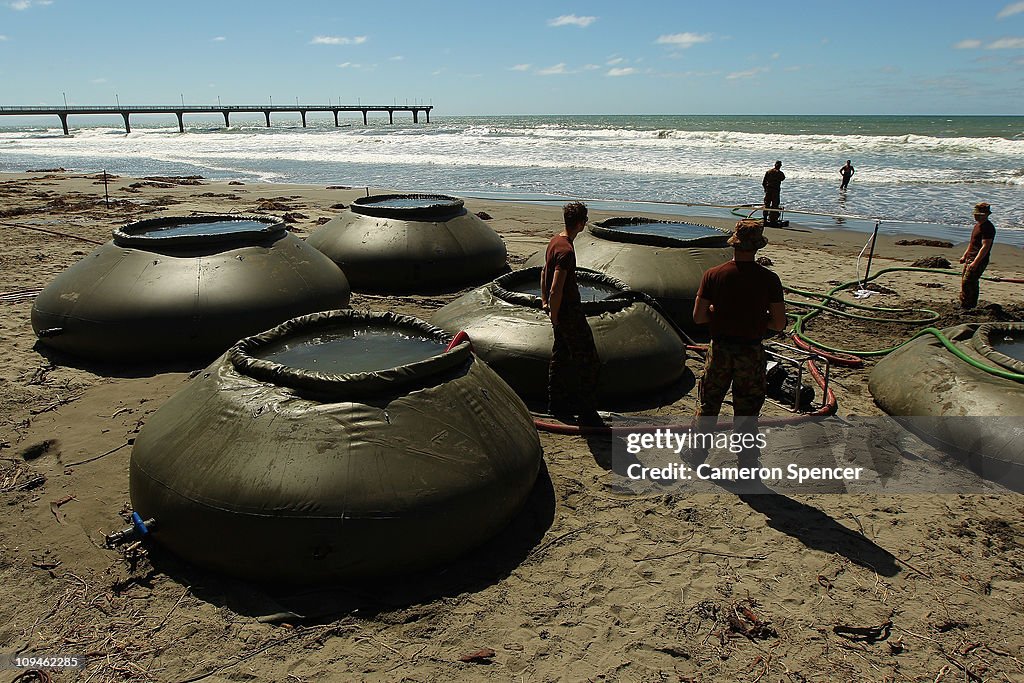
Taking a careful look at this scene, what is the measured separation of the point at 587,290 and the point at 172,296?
4739mm

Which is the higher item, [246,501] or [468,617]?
[246,501]

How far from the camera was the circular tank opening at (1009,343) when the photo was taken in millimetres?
6582

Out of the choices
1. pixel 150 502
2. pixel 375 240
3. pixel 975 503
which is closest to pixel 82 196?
pixel 375 240

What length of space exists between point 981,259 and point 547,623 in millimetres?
9135

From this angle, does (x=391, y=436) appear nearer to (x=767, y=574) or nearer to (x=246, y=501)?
(x=246, y=501)

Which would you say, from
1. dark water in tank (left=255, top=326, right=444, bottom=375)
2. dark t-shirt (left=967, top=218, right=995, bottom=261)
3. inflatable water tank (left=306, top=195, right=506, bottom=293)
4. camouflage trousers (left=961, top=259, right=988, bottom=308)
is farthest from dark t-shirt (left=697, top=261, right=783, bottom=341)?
inflatable water tank (left=306, top=195, right=506, bottom=293)

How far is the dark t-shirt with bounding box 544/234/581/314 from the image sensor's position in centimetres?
563

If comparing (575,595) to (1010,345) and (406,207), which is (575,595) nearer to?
(1010,345)

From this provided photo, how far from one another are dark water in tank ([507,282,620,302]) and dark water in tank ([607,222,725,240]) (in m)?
2.41

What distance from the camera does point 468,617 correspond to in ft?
12.9

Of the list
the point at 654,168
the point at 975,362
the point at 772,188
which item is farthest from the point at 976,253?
the point at 654,168

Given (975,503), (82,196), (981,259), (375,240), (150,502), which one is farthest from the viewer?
(82,196)

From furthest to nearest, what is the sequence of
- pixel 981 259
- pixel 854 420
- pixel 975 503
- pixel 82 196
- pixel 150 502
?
pixel 82 196
pixel 981 259
pixel 854 420
pixel 975 503
pixel 150 502

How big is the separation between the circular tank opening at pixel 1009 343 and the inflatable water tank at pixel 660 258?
11.2 ft
